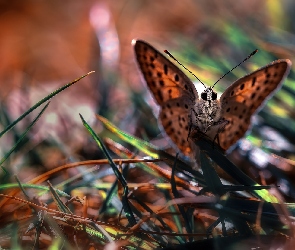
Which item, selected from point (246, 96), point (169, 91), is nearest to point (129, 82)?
point (169, 91)

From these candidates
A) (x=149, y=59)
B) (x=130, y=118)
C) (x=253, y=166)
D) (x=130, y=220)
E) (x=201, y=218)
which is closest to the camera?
(x=130, y=220)

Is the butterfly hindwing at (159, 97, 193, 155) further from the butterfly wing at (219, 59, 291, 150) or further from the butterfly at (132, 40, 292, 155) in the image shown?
the butterfly wing at (219, 59, 291, 150)

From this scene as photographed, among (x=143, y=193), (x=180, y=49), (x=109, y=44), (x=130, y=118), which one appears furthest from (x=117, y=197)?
(x=109, y=44)

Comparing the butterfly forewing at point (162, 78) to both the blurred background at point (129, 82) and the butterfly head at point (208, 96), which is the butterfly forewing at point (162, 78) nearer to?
the butterfly head at point (208, 96)

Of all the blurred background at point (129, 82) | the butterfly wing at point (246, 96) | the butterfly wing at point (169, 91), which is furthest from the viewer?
the blurred background at point (129, 82)

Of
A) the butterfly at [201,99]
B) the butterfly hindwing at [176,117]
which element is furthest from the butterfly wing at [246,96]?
the butterfly hindwing at [176,117]

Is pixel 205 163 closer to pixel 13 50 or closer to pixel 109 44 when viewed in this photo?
pixel 109 44

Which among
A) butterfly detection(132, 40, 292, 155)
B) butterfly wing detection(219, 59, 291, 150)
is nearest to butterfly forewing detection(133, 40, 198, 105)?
butterfly detection(132, 40, 292, 155)

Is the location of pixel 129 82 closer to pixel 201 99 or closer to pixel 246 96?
pixel 201 99
